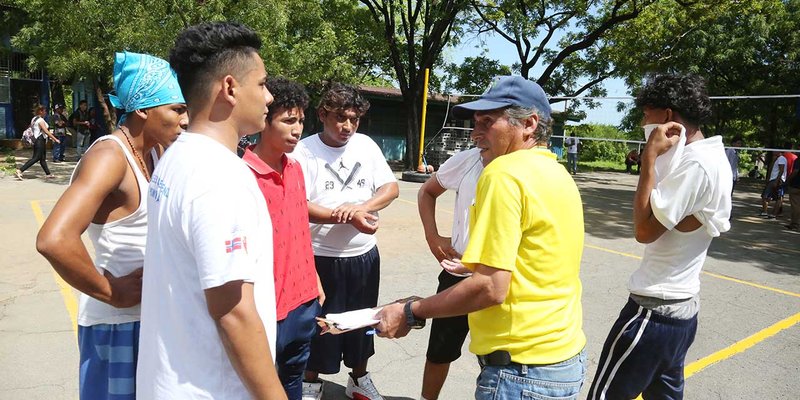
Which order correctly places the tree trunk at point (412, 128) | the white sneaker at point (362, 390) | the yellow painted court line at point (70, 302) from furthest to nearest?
the tree trunk at point (412, 128), the yellow painted court line at point (70, 302), the white sneaker at point (362, 390)

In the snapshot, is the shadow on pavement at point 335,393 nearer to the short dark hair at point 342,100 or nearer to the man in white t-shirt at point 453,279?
the man in white t-shirt at point 453,279

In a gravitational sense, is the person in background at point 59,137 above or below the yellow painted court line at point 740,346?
above

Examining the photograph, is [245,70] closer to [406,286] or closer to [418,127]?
[406,286]

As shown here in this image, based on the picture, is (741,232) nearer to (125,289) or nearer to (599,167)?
(125,289)

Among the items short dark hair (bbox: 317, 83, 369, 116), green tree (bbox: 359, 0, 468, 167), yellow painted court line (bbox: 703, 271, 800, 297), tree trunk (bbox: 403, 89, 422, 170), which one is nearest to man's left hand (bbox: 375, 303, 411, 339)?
short dark hair (bbox: 317, 83, 369, 116)

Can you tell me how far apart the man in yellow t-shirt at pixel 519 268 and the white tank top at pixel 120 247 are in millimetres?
927

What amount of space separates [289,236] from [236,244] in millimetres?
1178

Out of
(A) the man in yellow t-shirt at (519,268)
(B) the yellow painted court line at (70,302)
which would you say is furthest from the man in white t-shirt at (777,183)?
(B) the yellow painted court line at (70,302)

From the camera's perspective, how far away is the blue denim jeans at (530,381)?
1.86 metres

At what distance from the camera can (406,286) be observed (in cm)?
580

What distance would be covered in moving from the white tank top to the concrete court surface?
1.90 m

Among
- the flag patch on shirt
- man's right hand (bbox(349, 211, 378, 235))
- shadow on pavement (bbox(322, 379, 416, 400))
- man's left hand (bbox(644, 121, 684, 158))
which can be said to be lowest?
shadow on pavement (bbox(322, 379, 416, 400))

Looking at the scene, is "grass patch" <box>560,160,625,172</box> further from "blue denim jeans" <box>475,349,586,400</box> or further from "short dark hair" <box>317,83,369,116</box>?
"blue denim jeans" <box>475,349,586,400</box>

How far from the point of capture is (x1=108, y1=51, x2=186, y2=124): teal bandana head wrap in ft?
6.55
